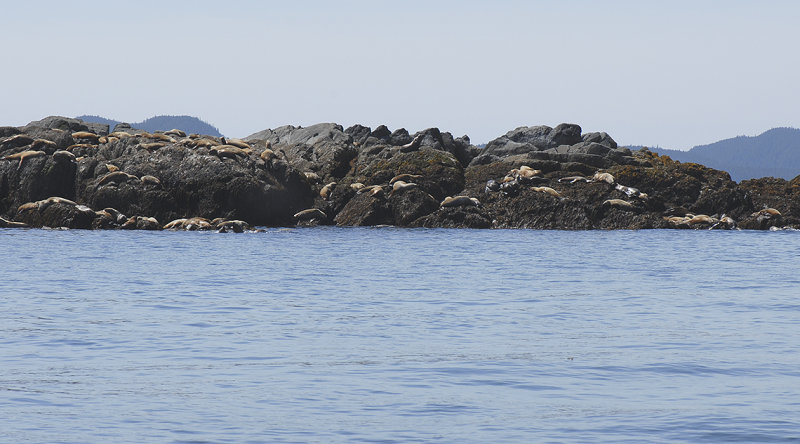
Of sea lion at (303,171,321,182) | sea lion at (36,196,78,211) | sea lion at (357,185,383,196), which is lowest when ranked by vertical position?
sea lion at (36,196,78,211)

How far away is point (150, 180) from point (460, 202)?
656 inches

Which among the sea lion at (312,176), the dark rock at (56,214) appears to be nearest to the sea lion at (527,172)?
the sea lion at (312,176)

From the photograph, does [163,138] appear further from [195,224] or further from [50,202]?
[195,224]

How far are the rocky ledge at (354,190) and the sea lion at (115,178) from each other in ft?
0.17

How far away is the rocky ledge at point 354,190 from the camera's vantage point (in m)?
50.9

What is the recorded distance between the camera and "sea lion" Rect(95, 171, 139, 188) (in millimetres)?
50375

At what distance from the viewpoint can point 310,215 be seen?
53875 mm

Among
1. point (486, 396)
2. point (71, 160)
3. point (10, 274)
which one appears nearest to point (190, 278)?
point (10, 274)

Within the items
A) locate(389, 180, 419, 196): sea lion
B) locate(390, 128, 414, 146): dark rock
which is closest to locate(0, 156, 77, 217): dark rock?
locate(389, 180, 419, 196): sea lion

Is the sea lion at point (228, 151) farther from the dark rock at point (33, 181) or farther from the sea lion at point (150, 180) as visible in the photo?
the dark rock at point (33, 181)

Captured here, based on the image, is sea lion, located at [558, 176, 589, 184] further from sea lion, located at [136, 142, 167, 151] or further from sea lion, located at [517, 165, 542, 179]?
sea lion, located at [136, 142, 167, 151]

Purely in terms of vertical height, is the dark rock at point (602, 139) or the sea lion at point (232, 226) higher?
the dark rock at point (602, 139)

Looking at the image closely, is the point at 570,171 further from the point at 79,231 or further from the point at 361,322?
the point at 361,322

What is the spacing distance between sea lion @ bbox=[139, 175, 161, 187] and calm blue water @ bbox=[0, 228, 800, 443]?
16.7 meters
